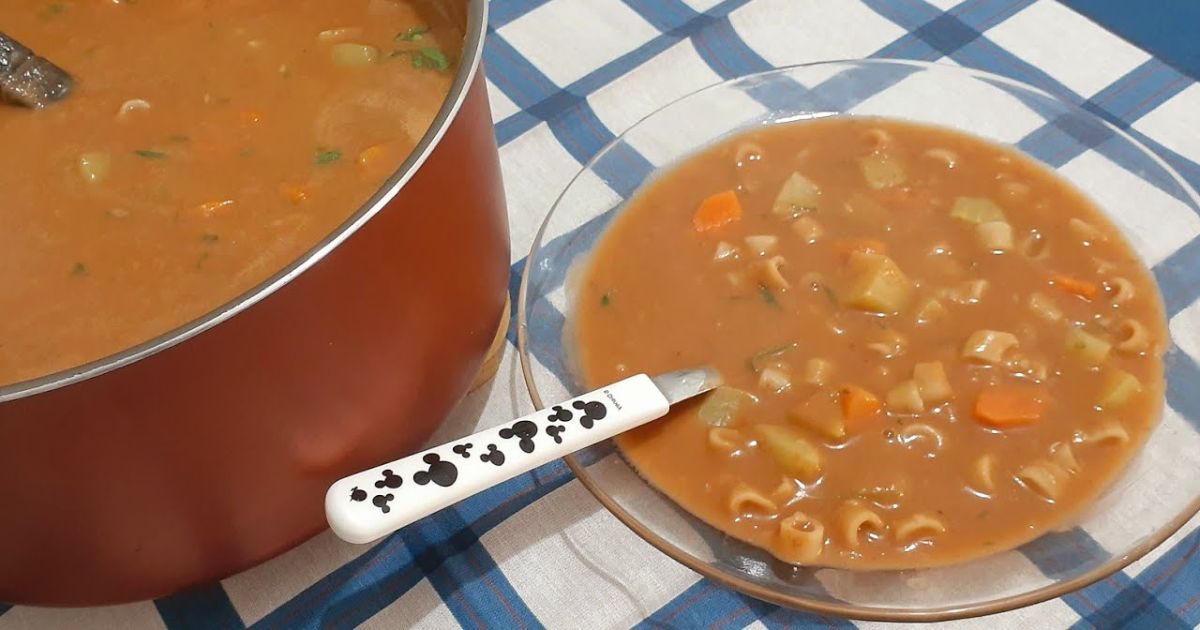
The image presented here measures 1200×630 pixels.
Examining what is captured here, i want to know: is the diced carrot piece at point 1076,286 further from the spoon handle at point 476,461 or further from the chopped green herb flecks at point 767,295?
the spoon handle at point 476,461

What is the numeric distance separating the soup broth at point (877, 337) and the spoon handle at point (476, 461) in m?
0.10

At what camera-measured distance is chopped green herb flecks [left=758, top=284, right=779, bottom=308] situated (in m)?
1.63

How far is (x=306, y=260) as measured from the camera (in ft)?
3.49

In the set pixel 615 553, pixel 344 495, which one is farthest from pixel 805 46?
pixel 344 495

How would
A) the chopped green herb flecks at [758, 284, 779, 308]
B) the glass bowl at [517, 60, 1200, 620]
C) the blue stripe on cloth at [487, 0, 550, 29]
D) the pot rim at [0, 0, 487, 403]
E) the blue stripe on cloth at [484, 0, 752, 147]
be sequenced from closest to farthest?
the pot rim at [0, 0, 487, 403] → the glass bowl at [517, 60, 1200, 620] → the chopped green herb flecks at [758, 284, 779, 308] → the blue stripe on cloth at [484, 0, 752, 147] → the blue stripe on cloth at [487, 0, 550, 29]

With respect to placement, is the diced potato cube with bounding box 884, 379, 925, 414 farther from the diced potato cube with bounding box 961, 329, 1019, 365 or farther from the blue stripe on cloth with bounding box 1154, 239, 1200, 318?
the blue stripe on cloth with bounding box 1154, 239, 1200, 318

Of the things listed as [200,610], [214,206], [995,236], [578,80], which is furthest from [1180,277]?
[200,610]

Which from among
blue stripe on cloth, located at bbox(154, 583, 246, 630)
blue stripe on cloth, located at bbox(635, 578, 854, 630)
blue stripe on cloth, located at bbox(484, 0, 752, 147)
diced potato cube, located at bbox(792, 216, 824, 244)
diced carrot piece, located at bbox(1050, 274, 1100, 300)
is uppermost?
diced carrot piece, located at bbox(1050, 274, 1100, 300)

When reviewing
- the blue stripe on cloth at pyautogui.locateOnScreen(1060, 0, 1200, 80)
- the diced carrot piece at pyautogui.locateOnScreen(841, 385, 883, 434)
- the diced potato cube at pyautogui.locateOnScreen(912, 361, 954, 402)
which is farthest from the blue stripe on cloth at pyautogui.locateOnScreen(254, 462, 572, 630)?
the blue stripe on cloth at pyautogui.locateOnScreen(1060, 0, 1200, 80)

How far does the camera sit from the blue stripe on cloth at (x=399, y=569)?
57.7 inches

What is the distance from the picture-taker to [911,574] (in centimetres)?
133

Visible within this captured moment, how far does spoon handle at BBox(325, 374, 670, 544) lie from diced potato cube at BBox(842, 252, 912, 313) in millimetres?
362

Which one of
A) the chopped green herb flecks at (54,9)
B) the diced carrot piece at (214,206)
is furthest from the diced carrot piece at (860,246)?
the chopped green herb flecks at (54,9)

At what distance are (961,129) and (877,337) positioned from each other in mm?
526
